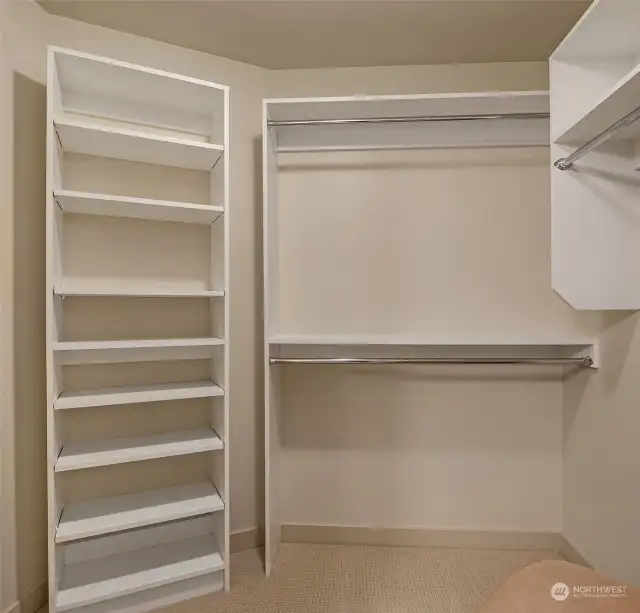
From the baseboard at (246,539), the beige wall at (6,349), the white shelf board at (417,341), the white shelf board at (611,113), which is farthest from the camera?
the baseboard at (246,539)

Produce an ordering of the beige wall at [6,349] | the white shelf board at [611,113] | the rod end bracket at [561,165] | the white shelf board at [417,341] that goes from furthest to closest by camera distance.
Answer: the white shelf board at [417,341] < the beige wall at [6,349] < the rod end bracket at [561,165] < the white shelf board at [611,113]

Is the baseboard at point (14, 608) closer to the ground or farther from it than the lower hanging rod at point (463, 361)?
closer to the ground

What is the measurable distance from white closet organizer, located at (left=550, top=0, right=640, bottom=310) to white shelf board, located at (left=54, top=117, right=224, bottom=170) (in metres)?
1.29

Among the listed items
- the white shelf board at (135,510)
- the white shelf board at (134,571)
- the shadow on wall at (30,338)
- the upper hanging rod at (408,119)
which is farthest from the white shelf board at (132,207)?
the white shelf board at (134,571)

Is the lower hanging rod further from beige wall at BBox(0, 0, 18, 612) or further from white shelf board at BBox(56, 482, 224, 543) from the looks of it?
beige wall at BBox(0, 0, 18, 612)

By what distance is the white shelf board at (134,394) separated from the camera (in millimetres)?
1868

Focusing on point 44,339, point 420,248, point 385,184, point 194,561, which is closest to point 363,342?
point 420,248

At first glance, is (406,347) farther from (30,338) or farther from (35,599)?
(35,599)

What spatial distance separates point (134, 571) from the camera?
2.01 meters

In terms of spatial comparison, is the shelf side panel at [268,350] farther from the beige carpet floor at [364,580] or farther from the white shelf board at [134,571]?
the white shelf board at [134,571]

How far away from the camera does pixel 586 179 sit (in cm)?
175

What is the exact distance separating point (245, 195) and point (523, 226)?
1.35 meters

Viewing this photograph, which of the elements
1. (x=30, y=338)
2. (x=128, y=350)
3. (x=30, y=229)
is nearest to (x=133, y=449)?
(x=128, y=350)

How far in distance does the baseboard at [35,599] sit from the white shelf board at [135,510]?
0.30 meters
